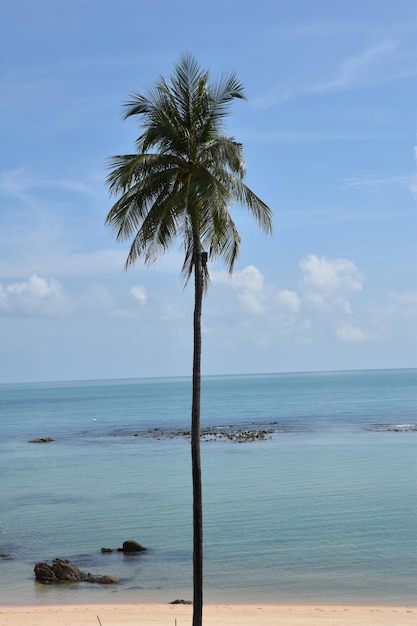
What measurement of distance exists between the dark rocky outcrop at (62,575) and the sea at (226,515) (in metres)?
0.42

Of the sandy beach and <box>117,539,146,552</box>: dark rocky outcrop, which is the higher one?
<box>117,539,146,552</box>: dark rocky outcrop

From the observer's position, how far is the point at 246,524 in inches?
1473

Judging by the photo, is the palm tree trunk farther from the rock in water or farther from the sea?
the rock in water

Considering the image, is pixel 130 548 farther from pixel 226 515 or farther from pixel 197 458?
pixel 197 458

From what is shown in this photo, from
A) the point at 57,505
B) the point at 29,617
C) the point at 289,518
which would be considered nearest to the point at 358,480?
the point at 289,518

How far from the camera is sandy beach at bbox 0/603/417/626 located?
22.6 metres

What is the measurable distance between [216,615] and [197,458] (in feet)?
27.3

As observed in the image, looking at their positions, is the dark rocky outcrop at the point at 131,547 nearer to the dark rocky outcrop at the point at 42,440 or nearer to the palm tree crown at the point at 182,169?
the palm tree crown at the point at 182,169

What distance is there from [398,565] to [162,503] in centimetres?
1753

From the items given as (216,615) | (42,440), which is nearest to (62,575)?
(216,615)

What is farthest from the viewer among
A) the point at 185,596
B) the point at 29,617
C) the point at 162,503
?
the point at 162,503

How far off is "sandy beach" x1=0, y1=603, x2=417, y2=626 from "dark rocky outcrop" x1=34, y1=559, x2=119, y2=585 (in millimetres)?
2512

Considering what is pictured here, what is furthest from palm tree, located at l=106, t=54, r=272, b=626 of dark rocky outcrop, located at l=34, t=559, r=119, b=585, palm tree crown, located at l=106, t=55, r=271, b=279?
dark rocky outcrop, located at l=34, t=559, r=119, b=585

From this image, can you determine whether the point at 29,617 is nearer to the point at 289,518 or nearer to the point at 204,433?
the point at 289,518
